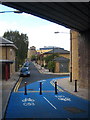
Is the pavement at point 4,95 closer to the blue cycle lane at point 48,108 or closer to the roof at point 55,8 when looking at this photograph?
the blue cycle lane at point 48,108

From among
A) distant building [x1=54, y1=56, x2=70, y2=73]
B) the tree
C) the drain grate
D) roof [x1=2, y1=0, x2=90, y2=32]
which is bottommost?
the drain grate

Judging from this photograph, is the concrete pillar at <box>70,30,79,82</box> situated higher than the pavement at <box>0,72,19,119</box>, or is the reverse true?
the concrete pillar at <box>70,30,79,82</box>

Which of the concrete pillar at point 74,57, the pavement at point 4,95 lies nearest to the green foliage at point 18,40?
the concrete pillar at point 74,57

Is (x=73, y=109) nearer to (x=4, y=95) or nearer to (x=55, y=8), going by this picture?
(x=55, y=8)

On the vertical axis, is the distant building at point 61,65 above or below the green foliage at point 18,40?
below

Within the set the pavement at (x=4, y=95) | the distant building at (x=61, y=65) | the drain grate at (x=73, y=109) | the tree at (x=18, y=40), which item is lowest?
the drain grate at (x=73, y=109)

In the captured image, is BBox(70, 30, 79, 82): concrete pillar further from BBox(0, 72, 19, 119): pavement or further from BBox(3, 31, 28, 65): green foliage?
BBox(3, 31, 28, 65): green foliage

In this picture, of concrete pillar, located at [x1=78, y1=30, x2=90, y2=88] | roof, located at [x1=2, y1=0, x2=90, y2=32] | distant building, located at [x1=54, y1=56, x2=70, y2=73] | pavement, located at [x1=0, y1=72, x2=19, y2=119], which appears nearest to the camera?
roof, located at [x1=2, y1=0, x2=90, y2=32]

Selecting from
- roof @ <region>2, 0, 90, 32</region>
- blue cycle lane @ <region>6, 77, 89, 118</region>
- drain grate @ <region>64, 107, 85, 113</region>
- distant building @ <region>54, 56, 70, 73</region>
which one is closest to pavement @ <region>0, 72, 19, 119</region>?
blue cycle lane @ <region>6, 77, 89, 118</region>

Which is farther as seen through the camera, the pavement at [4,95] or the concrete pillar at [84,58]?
the concrete pillar at [84,58]

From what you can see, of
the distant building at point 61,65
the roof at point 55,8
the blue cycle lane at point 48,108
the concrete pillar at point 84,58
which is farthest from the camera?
the distant building at point 61,65

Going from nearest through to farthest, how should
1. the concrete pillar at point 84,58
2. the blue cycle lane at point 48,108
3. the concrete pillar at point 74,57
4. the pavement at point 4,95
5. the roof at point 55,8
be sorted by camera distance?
the roof at point 55,8
the blue cycle lane at point 48,108
the pavement at point 4,95
the concrete pillar at point 84,58
the concrete pillar at point 74,57

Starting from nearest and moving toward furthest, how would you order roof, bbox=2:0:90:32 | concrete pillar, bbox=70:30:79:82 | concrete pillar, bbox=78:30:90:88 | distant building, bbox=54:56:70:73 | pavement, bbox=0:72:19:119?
roof, bbox=2:0:90:32 < pavement, bbox=0:72:19:119 < concrete pillar, bbox=78:30:90:88 < concrete pillar, bbox=70:30:79:82 < distant building, bbox=54:56:70:73

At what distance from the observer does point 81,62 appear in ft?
81.7
